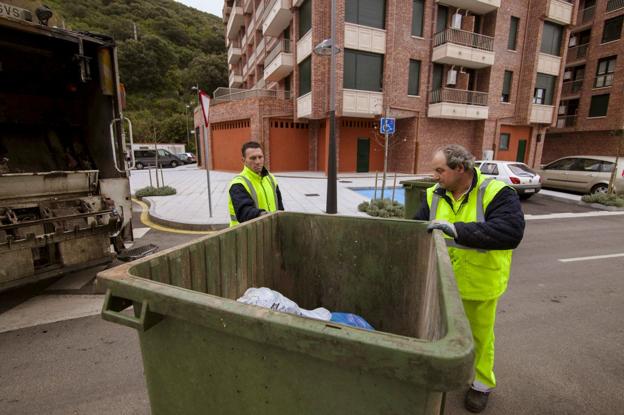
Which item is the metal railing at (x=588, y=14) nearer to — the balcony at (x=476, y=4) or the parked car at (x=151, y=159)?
the balcony at (x=476, y=4)

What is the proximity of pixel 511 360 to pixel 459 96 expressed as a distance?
1968 centimetres

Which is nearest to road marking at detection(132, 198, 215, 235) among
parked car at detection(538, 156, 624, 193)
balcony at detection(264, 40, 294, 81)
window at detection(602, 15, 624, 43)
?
parked car at detection(538, 156, 624, 193)

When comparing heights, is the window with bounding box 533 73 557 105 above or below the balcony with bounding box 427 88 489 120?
above

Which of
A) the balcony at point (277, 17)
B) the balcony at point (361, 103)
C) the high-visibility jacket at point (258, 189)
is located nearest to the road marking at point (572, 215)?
the high-visibility jacket at point (258, 189)

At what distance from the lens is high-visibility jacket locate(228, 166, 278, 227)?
3135mm

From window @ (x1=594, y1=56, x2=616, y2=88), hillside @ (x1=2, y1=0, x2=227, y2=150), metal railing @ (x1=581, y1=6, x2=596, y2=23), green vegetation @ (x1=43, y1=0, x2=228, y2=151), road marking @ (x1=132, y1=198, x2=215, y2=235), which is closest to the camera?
road marking @ (x1=132, y1=198, x2=215, y2=235)

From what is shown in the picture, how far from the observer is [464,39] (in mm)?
18688

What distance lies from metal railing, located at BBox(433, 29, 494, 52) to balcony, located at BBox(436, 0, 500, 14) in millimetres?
1404

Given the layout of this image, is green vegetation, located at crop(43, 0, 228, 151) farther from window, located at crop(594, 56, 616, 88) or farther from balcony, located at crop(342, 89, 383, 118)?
window, located at crop(594, 56, 616, 88)

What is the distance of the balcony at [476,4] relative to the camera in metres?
18.0

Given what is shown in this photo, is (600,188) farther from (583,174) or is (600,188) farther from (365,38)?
(365,38)

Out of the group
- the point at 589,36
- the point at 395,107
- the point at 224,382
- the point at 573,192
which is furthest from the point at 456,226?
the point at 589,36

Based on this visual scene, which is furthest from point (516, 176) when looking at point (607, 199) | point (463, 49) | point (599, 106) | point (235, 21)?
point (235, 21)

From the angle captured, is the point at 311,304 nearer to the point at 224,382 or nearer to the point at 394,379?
the point at 224,382
